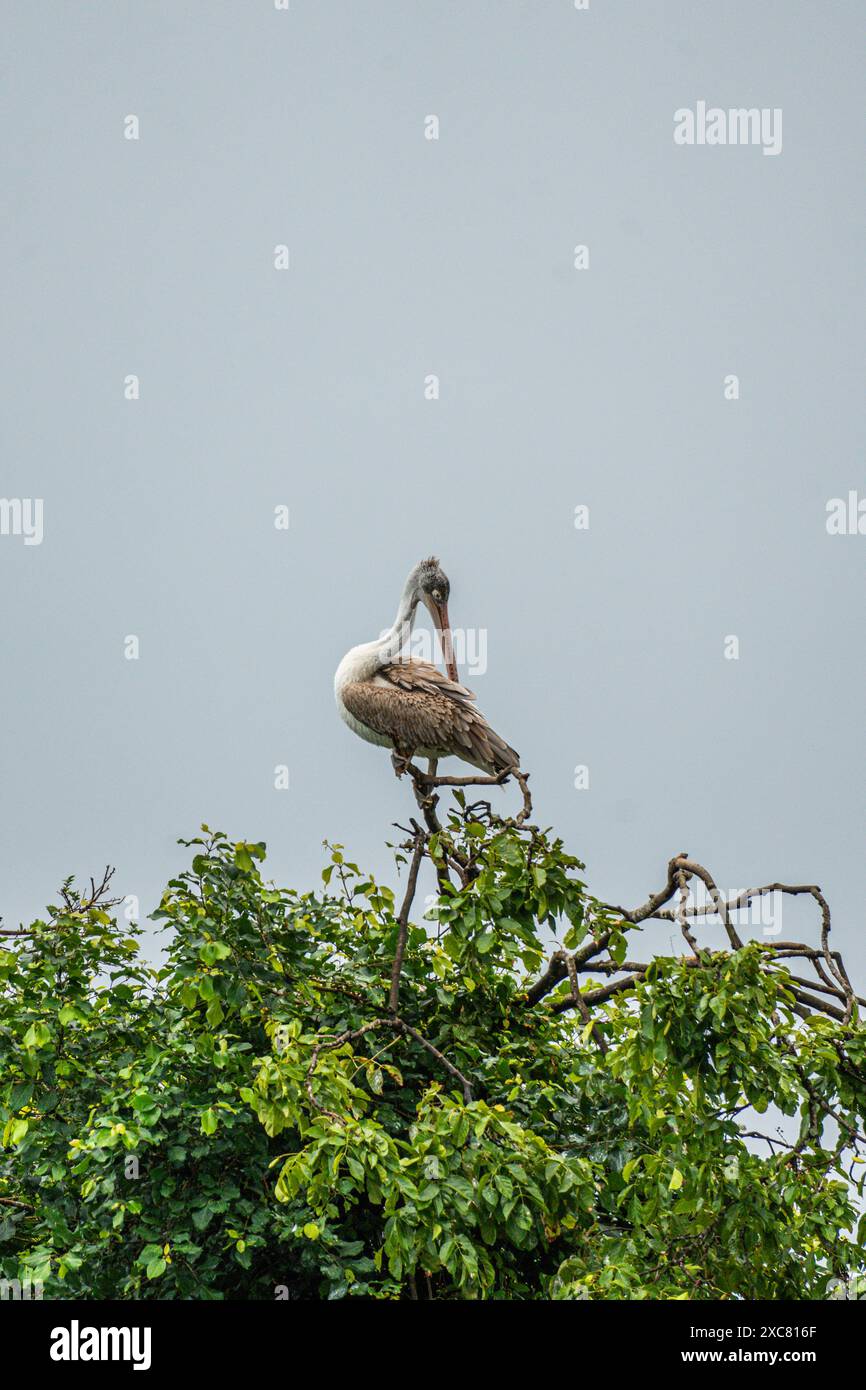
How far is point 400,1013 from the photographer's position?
356 inches

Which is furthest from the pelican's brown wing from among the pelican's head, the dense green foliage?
the dense green foliage

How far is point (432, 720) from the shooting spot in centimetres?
1066

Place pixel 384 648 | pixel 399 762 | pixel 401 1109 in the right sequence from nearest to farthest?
pixel 401 1109 < pixel 399 762 < pixel 384 648

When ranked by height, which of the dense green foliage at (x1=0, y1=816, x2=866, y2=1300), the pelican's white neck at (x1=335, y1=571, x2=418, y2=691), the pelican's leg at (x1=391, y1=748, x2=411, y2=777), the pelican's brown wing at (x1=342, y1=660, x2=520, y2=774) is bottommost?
the dense green foliage at (x1=0, y1=816, x2=866, y2=1300)

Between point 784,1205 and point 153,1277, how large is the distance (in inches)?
129

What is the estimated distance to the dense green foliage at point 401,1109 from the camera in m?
6.67

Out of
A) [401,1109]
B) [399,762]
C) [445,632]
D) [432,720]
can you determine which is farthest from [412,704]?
[401,1109]

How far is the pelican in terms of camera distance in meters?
10.7

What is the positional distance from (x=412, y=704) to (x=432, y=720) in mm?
202

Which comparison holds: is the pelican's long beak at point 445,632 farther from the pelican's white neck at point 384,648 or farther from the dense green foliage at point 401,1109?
the dense green foliage at point 401,1109

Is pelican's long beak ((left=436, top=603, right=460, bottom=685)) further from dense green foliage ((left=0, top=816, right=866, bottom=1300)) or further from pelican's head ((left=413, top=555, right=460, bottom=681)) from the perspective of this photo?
dense green foliage ((left=0, top=816, right=866, bottom=1300))

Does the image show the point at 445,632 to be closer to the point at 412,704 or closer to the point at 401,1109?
the point at 412,704

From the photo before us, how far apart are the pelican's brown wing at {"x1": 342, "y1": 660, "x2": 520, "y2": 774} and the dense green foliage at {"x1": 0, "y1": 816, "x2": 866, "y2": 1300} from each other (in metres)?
1.65
